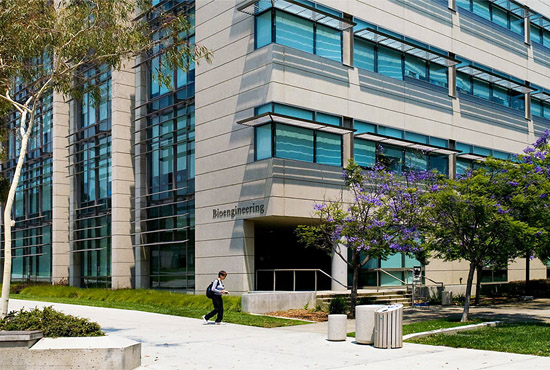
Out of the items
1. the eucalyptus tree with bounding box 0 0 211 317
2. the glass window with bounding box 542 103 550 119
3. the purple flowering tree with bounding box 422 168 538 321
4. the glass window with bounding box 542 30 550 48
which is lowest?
the purple flowering tree with bounding box 422 168 538 321

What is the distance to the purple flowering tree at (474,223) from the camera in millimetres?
19344

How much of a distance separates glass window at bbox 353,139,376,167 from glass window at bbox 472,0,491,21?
12.3 metres

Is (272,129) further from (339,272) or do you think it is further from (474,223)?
(474,223)

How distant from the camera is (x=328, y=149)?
28172mm

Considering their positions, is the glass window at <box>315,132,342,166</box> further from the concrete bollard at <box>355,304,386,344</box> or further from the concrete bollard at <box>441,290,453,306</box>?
the concrete bollard at <box>355,304,386,344</box>

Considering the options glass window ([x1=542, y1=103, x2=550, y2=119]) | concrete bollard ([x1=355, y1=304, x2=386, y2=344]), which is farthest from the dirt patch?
glass window ([x1=542, y1=103, x2=550, y2=119])

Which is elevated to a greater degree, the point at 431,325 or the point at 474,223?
the point at 474,223

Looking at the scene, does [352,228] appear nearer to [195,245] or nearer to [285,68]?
[285,68]

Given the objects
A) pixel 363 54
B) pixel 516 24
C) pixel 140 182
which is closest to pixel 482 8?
pixel 516 24

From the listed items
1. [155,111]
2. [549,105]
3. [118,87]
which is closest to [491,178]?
[155,111]

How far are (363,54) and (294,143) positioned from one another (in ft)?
20.9

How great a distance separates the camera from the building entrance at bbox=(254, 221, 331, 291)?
30.2m

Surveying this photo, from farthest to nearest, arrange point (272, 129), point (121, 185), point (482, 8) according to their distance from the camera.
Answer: point (482, 8)
point (121, 185)
point (272, 129)

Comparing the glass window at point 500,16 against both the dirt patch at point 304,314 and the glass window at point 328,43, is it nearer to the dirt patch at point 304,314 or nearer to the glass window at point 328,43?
the glass window at point 328,43
